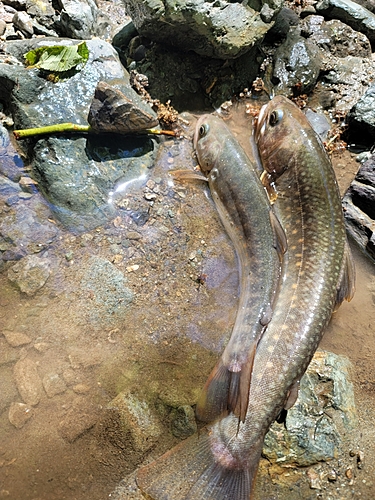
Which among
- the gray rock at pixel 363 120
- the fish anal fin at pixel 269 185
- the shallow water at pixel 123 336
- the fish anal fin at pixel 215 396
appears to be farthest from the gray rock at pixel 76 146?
the gray rock at pixel 363 120

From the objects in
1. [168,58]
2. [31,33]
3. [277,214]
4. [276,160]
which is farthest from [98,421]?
[31,33]

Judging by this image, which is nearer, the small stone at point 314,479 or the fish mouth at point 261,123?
the small stone at point 314,479

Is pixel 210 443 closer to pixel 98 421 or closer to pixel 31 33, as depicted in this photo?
pixel 98 421

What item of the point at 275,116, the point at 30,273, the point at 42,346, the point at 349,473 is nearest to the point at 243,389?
the point at 349,473

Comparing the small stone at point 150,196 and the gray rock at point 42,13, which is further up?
the gray rock at point 42,13

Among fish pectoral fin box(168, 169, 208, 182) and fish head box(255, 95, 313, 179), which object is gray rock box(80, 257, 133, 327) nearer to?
fish pectoral fin box(168, 169, 208, 182)

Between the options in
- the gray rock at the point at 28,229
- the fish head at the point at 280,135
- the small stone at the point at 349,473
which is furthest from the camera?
the fish head at the point at 280,135

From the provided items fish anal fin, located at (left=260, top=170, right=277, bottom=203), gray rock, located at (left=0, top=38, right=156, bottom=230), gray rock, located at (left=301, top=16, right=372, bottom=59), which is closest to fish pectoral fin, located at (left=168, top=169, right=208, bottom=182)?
gray rock, located at (left=0, top=38, right=156, bottom=230)

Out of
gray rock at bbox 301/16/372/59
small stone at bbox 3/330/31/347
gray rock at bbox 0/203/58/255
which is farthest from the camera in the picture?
gray rock at bbox 301/16/372/59

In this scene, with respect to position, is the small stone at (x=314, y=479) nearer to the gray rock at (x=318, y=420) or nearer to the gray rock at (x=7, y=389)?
the gray rock at (x=318, y=420)
